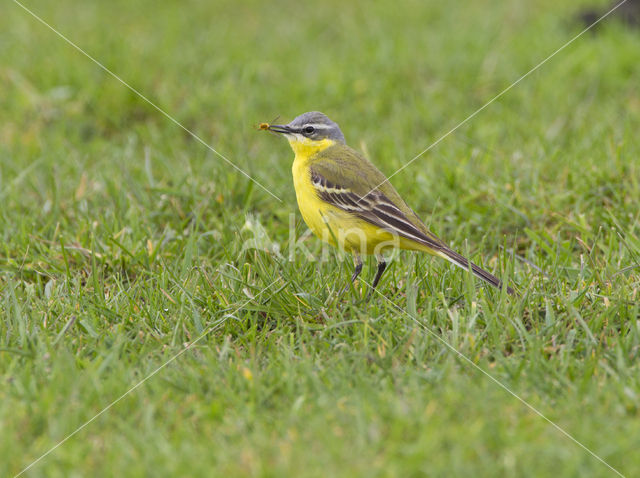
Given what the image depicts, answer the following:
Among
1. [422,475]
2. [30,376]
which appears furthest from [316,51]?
[422,475]

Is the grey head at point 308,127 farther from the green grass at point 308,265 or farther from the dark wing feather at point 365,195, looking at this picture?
the green grass at point 308,265

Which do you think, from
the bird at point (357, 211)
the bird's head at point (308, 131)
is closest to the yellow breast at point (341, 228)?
the bird at point (357, 211)

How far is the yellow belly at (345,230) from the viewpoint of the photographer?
187 inches

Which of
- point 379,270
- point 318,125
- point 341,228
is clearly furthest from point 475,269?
point 318,125

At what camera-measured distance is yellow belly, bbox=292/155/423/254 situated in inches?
187

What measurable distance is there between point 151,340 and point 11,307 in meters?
0.91

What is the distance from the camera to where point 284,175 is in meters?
6.40

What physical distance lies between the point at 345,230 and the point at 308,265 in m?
0.33

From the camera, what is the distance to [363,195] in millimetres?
4922

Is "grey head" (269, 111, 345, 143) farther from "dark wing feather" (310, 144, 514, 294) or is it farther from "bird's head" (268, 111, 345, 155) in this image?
"dark wing feather" (310, 144, 514, 294)

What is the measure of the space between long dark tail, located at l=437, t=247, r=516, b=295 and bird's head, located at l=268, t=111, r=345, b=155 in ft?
4.68

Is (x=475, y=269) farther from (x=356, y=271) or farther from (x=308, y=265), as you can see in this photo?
(x=308, y=265)

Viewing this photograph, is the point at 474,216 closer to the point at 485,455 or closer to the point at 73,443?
the point at 485,455

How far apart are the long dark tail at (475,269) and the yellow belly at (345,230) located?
347mm
